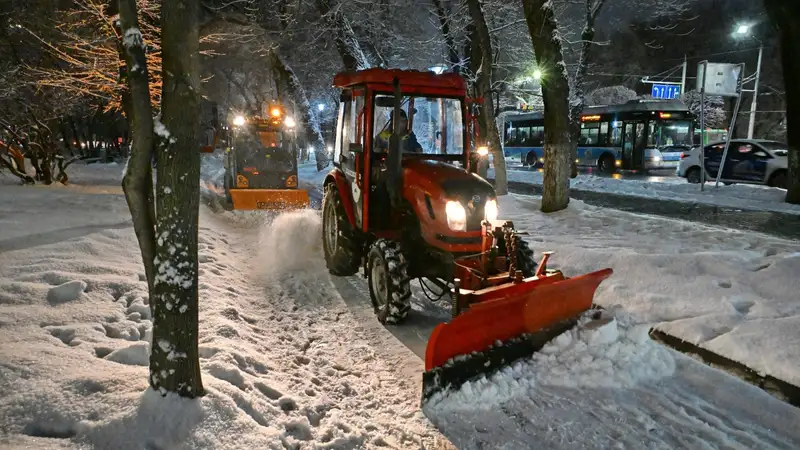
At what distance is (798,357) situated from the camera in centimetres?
429

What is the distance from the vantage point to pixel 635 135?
23359mm

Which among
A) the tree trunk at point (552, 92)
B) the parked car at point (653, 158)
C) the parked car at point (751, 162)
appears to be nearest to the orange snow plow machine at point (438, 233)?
the tree trunk at point (552, 92)

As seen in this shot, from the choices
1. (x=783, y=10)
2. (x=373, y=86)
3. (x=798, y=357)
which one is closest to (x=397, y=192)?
(x=373, y=86)

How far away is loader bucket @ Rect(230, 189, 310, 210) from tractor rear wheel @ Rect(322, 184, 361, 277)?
17.2 feet

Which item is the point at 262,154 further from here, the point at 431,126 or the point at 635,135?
the point at 635,135

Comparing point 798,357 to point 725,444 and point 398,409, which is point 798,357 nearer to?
point 725,444

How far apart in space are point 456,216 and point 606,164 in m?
22.0

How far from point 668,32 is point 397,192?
120ft

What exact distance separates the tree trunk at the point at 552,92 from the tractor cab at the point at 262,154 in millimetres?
7173

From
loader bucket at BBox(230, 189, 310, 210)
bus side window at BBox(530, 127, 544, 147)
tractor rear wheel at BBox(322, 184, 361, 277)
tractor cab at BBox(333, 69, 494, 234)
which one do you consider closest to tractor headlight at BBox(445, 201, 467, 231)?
tractor cab at BBox(333, 69, 494, 234)

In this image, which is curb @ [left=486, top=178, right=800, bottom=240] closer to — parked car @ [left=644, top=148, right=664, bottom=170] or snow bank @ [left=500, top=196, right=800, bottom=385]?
snow bank @ [left=500, top=196, right=800, bottom=385]

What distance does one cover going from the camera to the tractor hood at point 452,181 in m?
5.10

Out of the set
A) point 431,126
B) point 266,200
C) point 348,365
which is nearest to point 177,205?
point 348,365

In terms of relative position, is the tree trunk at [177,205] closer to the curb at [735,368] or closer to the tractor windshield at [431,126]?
the tractor windshield at [431,126]
